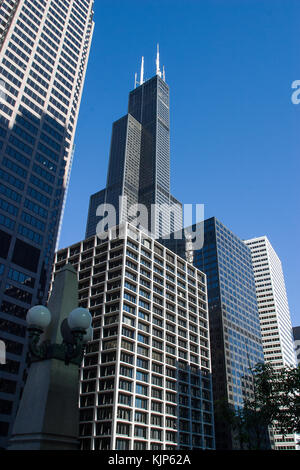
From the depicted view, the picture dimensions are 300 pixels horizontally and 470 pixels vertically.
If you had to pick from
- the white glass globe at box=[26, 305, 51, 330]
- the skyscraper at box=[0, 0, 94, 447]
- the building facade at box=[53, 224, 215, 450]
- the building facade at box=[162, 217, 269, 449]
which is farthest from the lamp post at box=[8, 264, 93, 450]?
the building facade at box=[162, 217, 269, 449]

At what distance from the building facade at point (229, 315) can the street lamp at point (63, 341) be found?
106982mm

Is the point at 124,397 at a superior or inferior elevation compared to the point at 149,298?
inferior

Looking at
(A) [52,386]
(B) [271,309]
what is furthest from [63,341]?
(B) [271,309]

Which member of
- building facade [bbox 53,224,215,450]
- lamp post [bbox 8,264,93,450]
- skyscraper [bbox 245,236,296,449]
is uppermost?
skyscraper [bbox 245,236,296,449]

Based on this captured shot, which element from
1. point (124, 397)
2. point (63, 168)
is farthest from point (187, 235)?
point (124, 397)

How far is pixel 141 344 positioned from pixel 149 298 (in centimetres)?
1173

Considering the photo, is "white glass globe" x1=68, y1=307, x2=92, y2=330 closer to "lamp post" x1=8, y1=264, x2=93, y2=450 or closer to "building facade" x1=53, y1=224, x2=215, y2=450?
"lamp post" x1=8, y1=264, x2=93, y2=450

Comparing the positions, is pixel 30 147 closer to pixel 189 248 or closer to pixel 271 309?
pixel 189 248

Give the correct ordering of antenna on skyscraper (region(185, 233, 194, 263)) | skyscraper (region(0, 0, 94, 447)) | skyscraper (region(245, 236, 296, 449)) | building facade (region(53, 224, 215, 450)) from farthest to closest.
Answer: skyscraper (region(245, 236, 296, 449)) → antenna on skyscraper (region(185, 233, 194, 263)) → skyscraper (region(0, 0, 94, 447)) → building facade (region(53, 224, 215, 450))

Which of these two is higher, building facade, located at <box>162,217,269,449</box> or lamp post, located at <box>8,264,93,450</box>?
building facade, located at <box>162,217,269,449</box>

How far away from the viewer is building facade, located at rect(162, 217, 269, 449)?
11439 cm

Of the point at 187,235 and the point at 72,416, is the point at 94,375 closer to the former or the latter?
the point at 72,416

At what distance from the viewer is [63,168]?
90500 mm

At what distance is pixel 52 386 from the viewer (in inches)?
400
